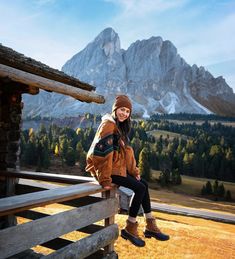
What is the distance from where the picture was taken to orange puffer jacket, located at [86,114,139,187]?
5.34 m

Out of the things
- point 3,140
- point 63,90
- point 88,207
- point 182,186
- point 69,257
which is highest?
point 63,90

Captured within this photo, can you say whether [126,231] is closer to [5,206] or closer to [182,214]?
[5,206]

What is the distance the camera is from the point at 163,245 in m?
14.1

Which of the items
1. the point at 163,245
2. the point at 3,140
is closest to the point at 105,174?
the point at 3,140

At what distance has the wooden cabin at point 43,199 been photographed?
403 cm

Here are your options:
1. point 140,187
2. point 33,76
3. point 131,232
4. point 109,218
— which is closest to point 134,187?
point 140,187

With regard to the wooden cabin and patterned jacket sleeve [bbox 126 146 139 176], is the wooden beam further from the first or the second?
patterned jacket sleeve [bbox 126 146 139 176]

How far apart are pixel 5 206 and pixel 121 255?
29.2 ft

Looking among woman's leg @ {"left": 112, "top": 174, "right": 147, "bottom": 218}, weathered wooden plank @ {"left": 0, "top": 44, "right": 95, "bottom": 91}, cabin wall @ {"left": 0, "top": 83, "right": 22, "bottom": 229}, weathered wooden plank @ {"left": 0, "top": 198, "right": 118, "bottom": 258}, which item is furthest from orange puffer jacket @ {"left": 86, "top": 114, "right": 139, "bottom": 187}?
cabin wall @ {"left": 0, "top": 83, "right": 22, "bottom": 229}

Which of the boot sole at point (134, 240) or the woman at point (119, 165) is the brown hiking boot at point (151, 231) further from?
the boot sole at point (134, 240)

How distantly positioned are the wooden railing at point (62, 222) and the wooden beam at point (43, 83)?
1.65 m

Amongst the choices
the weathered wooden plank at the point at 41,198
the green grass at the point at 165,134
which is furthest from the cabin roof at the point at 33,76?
the green grass at the point at 165,134

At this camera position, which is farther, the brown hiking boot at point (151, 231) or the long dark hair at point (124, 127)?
the long dark hair at point (124, 127)

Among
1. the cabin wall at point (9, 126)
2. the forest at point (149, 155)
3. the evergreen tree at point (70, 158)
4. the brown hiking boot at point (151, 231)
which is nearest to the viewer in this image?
the brown hiking boot at point (151, 231)
